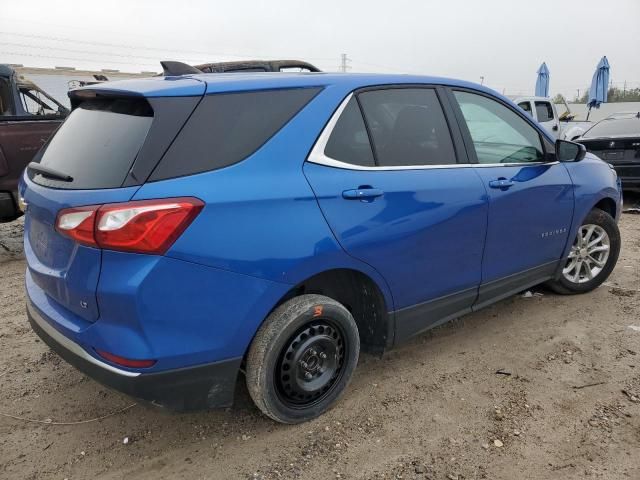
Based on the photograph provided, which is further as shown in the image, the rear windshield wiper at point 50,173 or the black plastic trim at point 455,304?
the black plastic trim at point 455,304

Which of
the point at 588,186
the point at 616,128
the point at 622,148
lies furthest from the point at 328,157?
the point at 616,128

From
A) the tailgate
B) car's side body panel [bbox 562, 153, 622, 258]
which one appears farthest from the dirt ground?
car's side body panel [bbox 562, 153, 622, 258]

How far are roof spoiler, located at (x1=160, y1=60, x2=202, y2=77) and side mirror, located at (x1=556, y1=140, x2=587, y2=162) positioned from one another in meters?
2.61

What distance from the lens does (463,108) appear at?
10.5 ft

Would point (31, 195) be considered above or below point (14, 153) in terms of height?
above

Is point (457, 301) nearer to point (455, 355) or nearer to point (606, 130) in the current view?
point (455, 355)

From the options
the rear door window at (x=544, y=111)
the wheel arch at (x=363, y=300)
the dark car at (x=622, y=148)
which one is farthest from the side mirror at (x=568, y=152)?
the rear door window at (x=544, y=111)

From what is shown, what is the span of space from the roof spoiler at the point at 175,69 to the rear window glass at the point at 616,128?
7.15 meters

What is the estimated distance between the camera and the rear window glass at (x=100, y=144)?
208 centimetres

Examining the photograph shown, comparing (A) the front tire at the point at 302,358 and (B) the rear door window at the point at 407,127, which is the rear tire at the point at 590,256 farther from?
(A) the front tire at the point at 302,358

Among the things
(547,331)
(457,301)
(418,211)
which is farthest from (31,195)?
(547,331)

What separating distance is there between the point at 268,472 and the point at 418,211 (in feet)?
4.87

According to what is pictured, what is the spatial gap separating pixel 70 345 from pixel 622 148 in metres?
7.85

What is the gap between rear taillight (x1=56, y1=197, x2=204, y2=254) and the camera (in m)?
1.94
